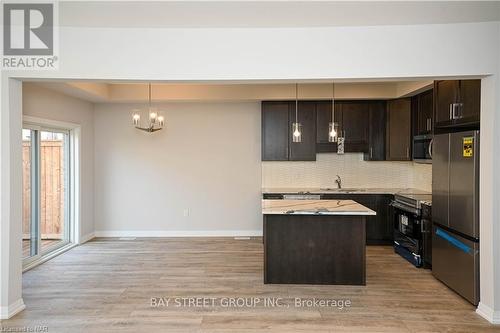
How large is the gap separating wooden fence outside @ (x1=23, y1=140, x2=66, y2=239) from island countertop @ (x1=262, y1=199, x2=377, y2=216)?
349cm

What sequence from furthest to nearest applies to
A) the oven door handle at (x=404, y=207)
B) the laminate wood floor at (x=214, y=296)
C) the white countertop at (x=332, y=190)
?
the white countertop at (x=332, y=190) → the oven door handle at (x=404, y=207) → the laminate wood floor at (x=214, y=296)

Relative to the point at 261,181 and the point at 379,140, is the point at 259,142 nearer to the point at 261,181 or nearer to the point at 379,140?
the point at 261,181

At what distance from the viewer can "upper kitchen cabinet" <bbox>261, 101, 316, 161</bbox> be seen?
20.1 ft

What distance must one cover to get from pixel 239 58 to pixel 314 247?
2.35 metres

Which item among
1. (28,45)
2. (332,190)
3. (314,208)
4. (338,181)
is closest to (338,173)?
(338,181)

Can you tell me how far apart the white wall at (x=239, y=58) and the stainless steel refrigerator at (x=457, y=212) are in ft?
0.39

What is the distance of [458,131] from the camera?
3.86 metres

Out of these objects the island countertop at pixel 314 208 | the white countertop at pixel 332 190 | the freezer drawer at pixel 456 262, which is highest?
the white countertop at pixel 332 190

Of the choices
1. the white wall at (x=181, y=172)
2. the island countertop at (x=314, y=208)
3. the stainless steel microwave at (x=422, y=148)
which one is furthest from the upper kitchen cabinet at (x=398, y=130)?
the white wall at (x=181, y=172)

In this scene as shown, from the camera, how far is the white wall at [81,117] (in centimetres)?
473

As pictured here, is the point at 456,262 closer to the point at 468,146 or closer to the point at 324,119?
the point at 468,146

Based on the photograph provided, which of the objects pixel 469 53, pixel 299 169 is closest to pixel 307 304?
pixel 469 53

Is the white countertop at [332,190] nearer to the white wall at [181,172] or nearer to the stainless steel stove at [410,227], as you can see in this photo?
the stainless steel stove at [410,227]

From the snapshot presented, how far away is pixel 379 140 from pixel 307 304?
3.71m
